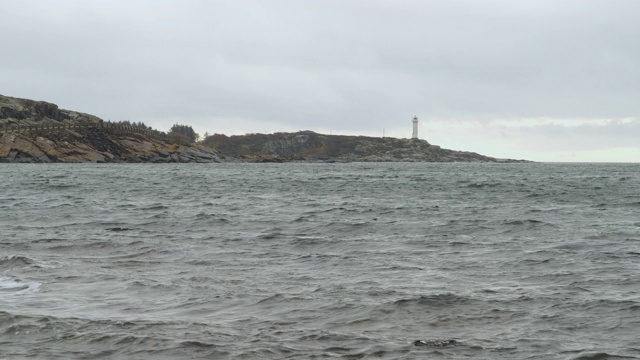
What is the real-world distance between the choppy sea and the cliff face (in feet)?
350

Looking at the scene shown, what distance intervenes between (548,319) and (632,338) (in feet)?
4.67

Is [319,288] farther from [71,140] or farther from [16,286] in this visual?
[71,140]

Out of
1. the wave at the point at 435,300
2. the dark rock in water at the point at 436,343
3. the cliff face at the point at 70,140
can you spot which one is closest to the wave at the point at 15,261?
the wave at the point at 435,300

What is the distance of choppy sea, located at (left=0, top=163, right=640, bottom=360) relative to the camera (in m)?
10.2

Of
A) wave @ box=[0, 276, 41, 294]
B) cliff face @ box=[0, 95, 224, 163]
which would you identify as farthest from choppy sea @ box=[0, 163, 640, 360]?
cliff face @ box=[0, 95, 224, 163]

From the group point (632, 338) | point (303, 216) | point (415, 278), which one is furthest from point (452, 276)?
point (303, 216)

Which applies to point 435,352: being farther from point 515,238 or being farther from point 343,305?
point 515,238

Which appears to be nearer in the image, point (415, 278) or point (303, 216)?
point (415, 278)

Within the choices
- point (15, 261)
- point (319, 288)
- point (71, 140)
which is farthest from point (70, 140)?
point (319, 288)

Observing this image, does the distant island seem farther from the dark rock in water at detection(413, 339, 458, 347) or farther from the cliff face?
the dark rock in water at detection(413, 339, 458, 347)

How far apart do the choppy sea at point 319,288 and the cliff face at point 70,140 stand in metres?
107

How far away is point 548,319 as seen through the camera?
38.3 feet

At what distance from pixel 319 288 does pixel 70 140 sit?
13561 centimetres

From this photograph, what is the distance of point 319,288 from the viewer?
1432cm
